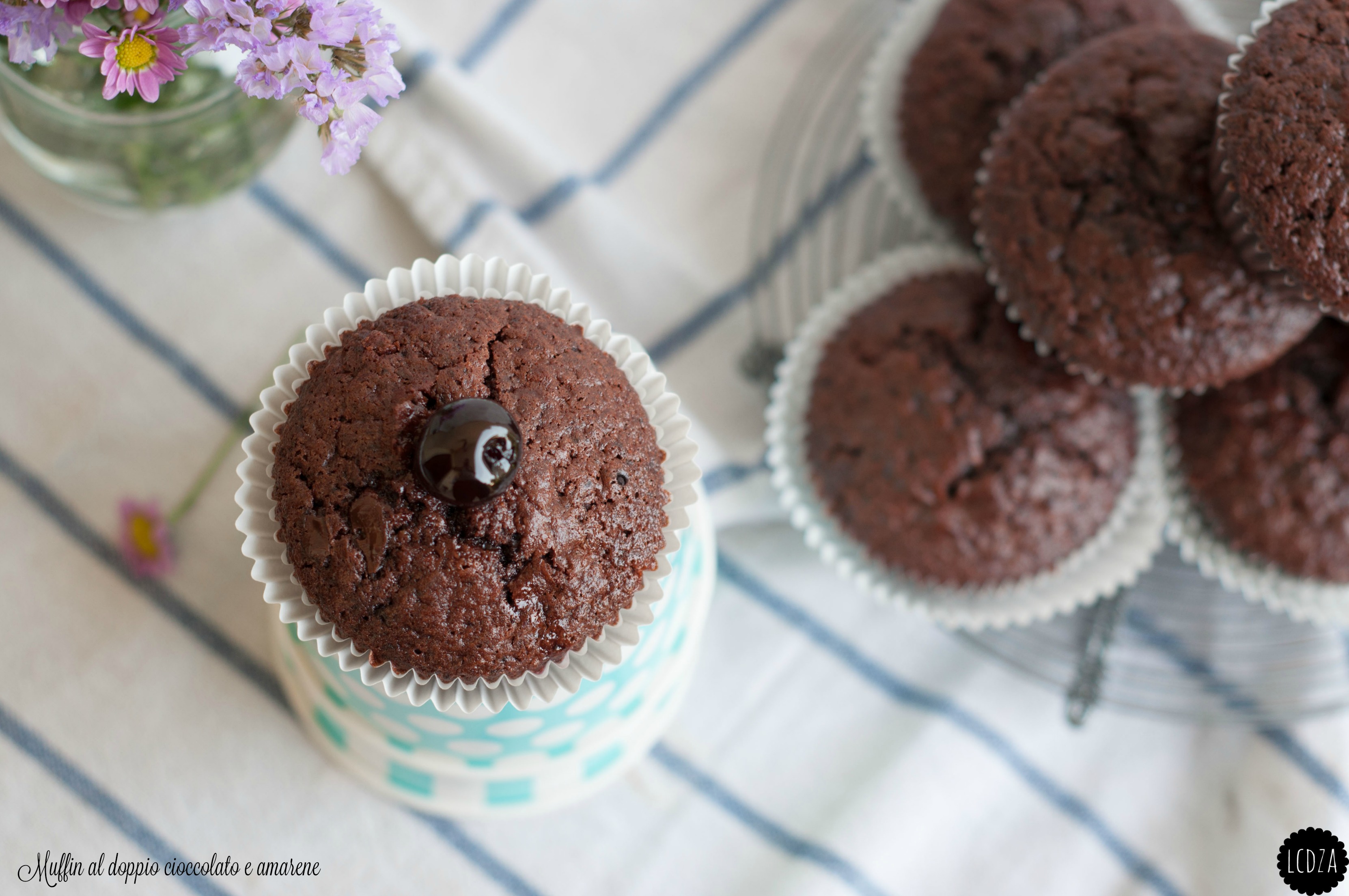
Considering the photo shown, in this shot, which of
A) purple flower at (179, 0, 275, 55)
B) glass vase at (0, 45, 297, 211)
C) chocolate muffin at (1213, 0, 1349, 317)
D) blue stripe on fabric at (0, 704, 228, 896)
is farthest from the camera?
blue stripe on fabric at (0, 704, 228, 896)

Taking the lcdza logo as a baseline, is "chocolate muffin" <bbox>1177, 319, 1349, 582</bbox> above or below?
above

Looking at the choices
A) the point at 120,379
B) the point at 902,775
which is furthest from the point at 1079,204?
the point at 120,379

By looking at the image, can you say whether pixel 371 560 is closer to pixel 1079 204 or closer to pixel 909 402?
pixel 909 402

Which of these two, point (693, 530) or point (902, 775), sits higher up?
point (693, 530)

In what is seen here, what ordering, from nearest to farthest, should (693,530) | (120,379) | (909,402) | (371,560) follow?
(371,560) < (693,530) < (909,402) < (120,379)

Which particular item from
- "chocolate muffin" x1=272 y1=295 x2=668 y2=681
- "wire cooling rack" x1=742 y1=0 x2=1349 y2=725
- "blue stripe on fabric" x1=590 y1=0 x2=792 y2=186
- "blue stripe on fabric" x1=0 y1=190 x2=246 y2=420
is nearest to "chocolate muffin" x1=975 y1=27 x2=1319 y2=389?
"wire cooling rack" x1=742 y1=0 x2=1349 y2=725

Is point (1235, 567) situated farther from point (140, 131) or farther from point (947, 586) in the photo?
point (140, 131)

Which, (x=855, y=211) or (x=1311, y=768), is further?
(x=855, y=211)

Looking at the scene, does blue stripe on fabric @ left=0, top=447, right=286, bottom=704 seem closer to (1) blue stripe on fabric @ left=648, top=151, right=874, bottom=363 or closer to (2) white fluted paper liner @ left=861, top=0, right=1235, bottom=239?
(1) blue stripe on fabric @ left=648, top=151, right=874, bottom=363
